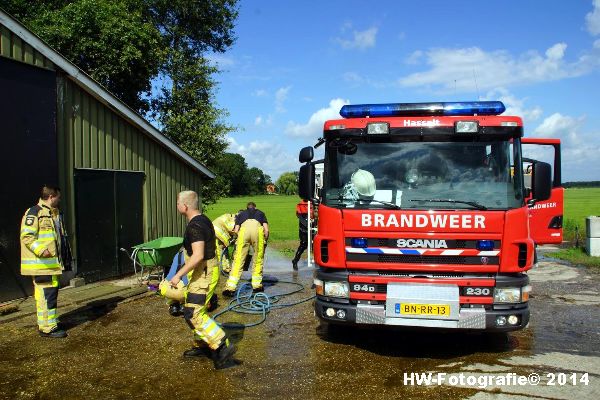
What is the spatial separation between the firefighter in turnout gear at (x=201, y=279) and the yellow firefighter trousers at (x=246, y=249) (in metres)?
3.50

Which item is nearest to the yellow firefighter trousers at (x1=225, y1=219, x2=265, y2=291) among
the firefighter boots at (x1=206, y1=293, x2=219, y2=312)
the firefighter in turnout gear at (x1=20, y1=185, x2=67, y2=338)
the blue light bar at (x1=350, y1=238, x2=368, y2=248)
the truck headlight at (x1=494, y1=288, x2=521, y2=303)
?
Answer: the firefighter boots at (x1=206, y1=293, x2=219, y2=312)

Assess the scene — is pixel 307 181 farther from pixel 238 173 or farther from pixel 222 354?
pixel 238 173

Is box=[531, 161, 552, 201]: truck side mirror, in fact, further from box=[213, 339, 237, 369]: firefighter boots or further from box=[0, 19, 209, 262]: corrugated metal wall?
box=[0, 19, 209, 262]: corrugated metal wall

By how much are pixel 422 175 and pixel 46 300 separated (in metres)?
4.89

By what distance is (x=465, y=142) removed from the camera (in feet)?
19.0

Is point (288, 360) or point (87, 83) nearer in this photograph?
A: point (288, 360)

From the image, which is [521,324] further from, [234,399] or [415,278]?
[234,399]

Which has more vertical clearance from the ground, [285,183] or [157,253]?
[285,183]

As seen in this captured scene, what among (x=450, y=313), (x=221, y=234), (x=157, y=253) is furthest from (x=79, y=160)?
(x=450, y=313)

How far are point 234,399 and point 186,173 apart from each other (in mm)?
9539

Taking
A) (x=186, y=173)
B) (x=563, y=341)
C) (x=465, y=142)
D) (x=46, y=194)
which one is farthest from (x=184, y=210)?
(x=186, y=173)

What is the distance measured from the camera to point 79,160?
394 inches

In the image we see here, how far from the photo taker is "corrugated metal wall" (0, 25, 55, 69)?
8.39m

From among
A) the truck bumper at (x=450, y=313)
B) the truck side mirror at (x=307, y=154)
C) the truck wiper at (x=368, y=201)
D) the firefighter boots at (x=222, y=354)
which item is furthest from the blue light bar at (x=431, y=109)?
the firefighter boots at (x=222, y=354)
